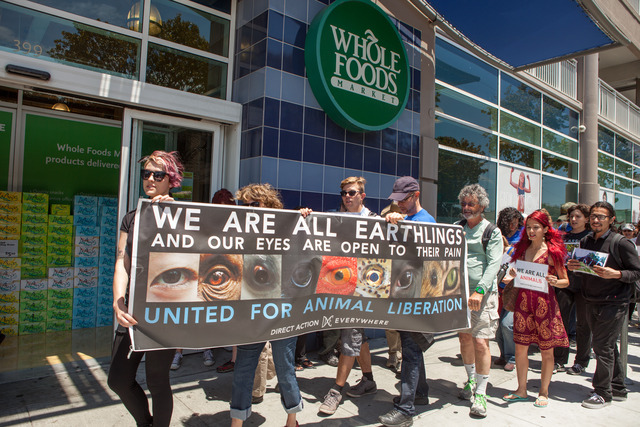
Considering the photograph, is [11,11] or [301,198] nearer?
[11,11]

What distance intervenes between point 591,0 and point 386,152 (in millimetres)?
3233

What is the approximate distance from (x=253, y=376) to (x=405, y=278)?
1.48 m

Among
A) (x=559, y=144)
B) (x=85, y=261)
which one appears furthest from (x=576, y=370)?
(x=559, y=144)

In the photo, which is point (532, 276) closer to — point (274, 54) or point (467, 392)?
point (467, 392)

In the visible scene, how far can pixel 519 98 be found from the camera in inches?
407

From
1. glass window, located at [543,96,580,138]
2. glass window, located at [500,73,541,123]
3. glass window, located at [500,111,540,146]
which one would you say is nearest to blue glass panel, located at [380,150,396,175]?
glass window, located at [500,111,540,146]

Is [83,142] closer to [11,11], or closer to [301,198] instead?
[11,11]

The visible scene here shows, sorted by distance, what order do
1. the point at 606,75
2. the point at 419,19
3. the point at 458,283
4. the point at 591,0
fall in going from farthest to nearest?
the point at 606,75 → the point at 419,19 → the point at 591,0 → the point at 458,283

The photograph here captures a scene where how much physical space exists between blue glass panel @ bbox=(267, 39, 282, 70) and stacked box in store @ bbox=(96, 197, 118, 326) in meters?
3.13

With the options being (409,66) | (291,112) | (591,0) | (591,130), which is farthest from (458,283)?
(591,130)

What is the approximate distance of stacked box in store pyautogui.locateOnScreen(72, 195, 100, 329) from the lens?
19.5ft

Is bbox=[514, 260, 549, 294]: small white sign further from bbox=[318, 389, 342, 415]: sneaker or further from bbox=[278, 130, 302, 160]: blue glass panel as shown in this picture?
bbox=[278, 130, 302, 160]: blue glass panel

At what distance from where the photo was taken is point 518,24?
646cm

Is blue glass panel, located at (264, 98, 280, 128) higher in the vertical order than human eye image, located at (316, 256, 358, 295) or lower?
higher
